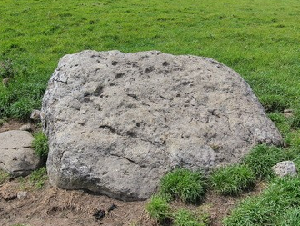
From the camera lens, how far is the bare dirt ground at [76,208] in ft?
23.4

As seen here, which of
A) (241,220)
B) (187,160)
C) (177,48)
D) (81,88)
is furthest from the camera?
(177,48)

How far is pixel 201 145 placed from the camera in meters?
8.16

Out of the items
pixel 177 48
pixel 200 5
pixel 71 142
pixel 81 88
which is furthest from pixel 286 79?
pixel 200 5

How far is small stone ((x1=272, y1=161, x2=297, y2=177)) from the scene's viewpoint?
24.8ft

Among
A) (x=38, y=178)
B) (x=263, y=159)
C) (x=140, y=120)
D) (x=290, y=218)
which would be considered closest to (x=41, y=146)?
(x=38, y=178)

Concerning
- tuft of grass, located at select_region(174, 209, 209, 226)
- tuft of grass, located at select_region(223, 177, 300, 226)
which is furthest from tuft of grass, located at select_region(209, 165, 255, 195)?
tuft of grass, located at select_region(174, 209, 209, 226)

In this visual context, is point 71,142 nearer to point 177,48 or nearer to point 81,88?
point 81,88

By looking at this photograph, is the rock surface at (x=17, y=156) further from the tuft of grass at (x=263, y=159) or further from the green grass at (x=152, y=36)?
the tuft of grass at (x=263, y=159)

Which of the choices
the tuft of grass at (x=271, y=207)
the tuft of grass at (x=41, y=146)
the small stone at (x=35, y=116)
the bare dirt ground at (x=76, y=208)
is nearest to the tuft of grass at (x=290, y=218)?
the tuft of grass at (x=271, y=207)

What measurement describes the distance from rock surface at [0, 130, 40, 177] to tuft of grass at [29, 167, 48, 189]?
0.14 meters

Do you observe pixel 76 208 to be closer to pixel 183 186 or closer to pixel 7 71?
pixel 183 186

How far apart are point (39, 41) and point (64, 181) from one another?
10.5 metres

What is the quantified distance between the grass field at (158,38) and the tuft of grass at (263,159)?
1.89 feet

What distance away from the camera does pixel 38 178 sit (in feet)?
27.9
